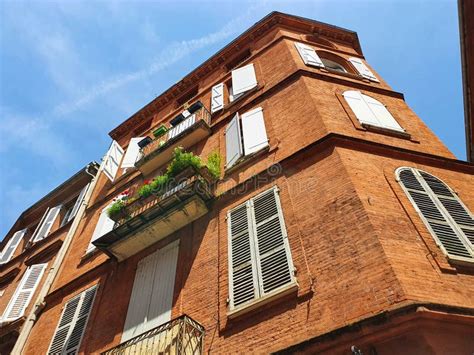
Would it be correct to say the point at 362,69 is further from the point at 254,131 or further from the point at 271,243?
the point at 271,243

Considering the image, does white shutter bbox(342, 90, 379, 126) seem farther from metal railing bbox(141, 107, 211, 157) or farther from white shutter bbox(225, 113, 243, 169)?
metal railing bbox(141, 107, 211, 157)

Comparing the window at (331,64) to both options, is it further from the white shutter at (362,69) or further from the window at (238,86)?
the window at (238,86)

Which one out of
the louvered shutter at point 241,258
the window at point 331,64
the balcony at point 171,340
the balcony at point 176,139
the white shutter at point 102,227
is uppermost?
the window at point 331,64

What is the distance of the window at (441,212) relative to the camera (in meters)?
5.70

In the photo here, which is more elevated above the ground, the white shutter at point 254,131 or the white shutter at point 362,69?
the white shutter at point 362,69

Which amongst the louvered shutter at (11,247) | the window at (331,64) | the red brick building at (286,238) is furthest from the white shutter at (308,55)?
the louvered shutter at (11,247)

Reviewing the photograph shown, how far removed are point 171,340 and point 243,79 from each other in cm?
924

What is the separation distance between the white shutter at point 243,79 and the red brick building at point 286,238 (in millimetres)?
77

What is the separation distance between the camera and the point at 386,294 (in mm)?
4742

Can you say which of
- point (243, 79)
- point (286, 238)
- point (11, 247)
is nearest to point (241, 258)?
point (286, 238)

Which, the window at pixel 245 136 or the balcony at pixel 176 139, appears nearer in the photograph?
the window at pixel 245 136

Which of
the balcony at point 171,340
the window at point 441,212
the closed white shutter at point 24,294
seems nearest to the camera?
the window at point 441,212

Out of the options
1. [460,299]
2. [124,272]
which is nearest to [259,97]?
[124,272]

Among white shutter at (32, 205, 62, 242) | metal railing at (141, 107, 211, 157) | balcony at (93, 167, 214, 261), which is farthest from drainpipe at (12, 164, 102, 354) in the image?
metal railing at (141, 107, 211, 157)
